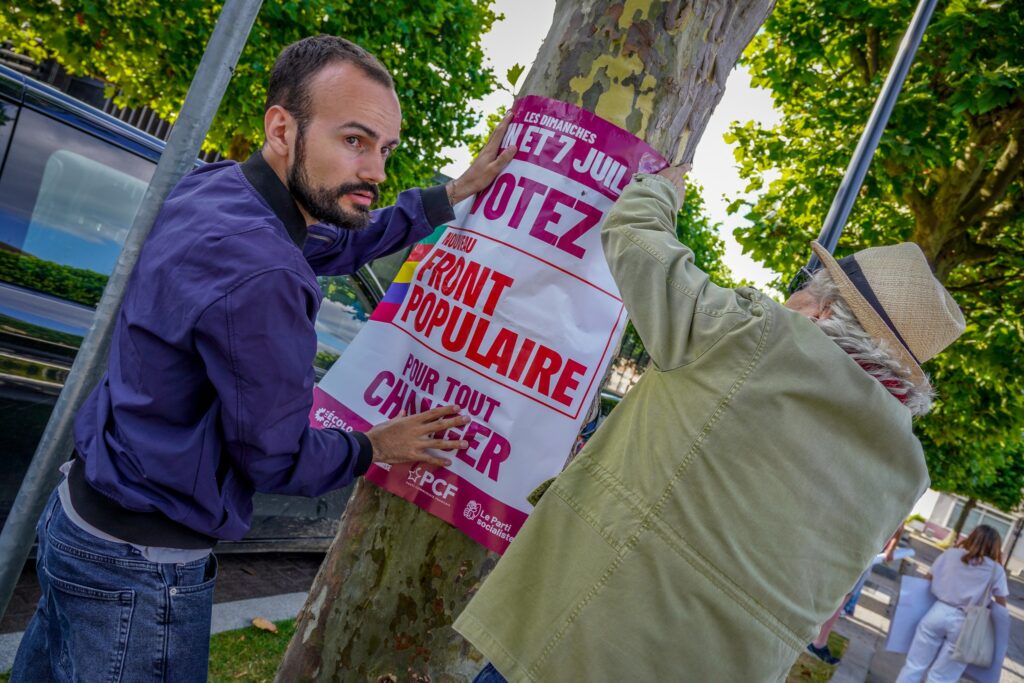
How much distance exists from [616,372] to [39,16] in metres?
15.6

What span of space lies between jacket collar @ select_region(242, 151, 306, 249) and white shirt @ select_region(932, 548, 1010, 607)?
7.76 metres

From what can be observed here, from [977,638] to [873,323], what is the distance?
7123 millimetres

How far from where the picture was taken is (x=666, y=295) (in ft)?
4.99

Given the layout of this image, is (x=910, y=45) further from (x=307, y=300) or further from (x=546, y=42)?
(x=307, y=300)

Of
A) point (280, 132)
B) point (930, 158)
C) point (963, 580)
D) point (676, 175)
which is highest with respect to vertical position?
point (930, 158)

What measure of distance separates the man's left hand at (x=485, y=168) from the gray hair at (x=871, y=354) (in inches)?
36.1

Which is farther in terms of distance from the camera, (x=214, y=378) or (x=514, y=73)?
(x=514, y=73)

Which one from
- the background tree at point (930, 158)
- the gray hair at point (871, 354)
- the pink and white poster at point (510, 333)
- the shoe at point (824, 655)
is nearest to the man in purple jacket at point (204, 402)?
the pink and white poster at point (510, 333)

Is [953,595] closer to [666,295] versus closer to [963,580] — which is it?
[963,580]

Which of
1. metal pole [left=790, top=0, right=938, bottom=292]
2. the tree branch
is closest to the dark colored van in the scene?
metal pole [left=790, top=0, right=938, bottom=292]

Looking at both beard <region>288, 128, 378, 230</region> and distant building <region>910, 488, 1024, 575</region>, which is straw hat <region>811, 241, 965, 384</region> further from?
distant building <region>910, 488, 1024, 575</region>

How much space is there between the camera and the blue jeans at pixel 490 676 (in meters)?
1.71

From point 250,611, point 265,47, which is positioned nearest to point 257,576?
point 250,611

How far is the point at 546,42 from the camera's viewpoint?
7.05 ft
